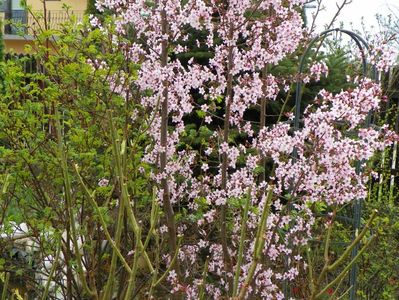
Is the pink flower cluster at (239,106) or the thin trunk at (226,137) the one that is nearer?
the pink flower cluster at (239,106)

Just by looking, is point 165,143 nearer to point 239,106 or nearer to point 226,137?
point 226,137

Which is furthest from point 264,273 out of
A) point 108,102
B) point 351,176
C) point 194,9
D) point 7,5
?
point 7,5

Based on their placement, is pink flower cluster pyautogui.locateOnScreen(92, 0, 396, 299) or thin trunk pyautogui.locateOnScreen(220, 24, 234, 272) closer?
pink flower cluster pyautogui.locateOnScreen(92, 0, 396, 299)

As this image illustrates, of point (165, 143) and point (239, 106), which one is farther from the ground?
point (239, 106)

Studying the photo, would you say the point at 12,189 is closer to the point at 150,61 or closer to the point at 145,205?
the point at 145,205

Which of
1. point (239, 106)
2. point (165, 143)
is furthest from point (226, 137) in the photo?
point (165, 143)

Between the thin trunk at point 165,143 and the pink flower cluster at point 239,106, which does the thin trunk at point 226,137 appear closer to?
the pink flower cluster at point 239,106

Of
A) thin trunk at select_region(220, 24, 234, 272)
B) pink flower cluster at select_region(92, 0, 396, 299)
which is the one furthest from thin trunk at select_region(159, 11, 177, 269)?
thin trunk at select_region(220, 24, 234, 272)

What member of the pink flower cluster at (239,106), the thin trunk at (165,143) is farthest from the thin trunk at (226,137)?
the thin trunk at (165,143)

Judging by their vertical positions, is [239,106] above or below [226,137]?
above

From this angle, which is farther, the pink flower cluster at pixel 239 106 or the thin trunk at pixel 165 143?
the thin trunk at pixel 165 143

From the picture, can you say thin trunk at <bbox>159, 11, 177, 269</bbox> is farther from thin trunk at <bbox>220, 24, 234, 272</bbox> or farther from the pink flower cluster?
thin trunk at <bbox>220, 24, 234, 272</bbox>

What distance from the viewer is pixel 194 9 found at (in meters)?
3.88

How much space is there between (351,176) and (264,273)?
99 cm
